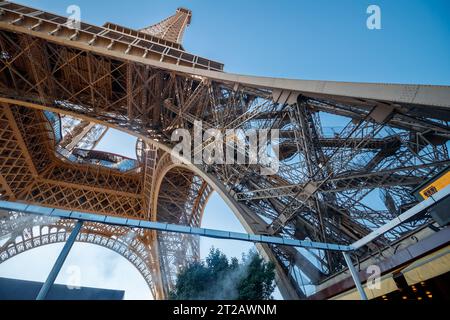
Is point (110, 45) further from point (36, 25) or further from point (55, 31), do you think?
point (36, 25)

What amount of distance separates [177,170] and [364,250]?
42.6ft

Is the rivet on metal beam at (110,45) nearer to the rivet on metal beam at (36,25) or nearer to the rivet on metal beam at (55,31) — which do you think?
the rivet on metal beam at (55,31)

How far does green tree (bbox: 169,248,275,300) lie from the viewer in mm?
4734

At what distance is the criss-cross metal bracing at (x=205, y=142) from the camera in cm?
538

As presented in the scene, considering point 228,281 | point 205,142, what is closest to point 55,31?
point 205,142

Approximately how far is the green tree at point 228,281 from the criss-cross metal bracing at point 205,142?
64 cm

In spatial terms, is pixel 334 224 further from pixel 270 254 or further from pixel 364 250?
pixel 270 254

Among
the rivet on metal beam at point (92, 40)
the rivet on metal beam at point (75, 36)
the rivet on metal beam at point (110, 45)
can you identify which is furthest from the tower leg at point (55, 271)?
the rivet on metal beam at point (75, 36)

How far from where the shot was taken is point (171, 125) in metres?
11.8

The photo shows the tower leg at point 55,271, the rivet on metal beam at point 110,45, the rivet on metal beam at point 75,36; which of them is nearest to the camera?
the tower leg at point 55,271

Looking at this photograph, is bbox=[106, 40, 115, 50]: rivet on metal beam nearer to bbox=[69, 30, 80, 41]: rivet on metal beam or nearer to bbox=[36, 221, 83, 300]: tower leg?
bbox=[69, 30, 80, 41]: rivet on metal beam

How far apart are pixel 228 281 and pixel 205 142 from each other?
17.6ft

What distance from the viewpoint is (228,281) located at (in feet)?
16.6

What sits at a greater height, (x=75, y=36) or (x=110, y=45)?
(x=75, y=36)
